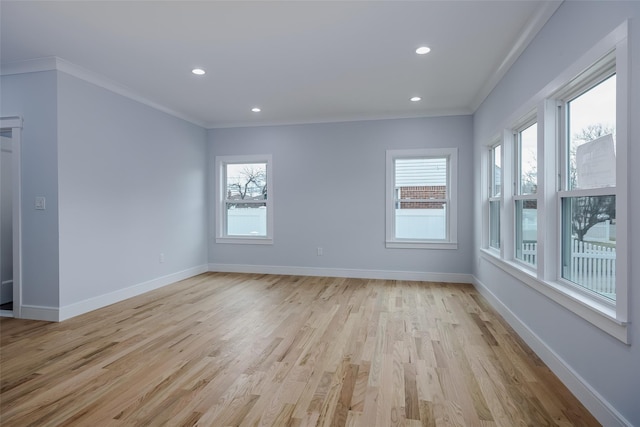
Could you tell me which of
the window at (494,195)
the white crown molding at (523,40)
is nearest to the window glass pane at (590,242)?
the white crown molding at (523,40)

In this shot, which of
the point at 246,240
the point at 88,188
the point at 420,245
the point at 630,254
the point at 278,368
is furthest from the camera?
the point at 246,240

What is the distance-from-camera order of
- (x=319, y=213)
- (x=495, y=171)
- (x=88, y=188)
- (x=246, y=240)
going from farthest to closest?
(x=246, y=240) < (x=319, y=213) < (x=495, y=171) < (x=88, y=188)

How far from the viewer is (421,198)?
5277 millimetres

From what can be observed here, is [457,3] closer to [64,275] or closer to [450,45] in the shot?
[450,45]

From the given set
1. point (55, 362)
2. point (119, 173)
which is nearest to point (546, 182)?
point (55, 362)

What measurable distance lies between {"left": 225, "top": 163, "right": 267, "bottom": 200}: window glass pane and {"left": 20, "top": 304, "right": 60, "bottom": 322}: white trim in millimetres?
3132

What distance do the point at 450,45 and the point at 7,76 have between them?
4567 mm

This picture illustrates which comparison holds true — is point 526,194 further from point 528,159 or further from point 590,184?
point 590,184

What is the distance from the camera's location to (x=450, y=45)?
3.04 meters

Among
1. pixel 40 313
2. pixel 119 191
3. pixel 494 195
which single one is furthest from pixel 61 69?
pixel 494 195

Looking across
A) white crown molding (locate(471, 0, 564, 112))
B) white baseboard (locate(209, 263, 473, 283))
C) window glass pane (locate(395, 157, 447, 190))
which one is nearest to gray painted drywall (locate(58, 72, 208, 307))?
white baseboard (locate(209, 263, 473, 283))

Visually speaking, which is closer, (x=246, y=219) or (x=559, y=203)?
(x=559, y=203)

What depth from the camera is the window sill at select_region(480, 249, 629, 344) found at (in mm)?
1626

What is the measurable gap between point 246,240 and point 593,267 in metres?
4.86
